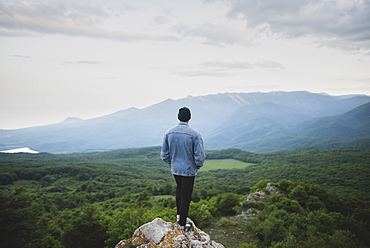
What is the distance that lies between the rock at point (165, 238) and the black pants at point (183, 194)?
1.38 ft

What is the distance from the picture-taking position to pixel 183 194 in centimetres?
566

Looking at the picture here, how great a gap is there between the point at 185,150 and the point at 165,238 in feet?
8.64

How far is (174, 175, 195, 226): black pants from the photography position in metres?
5.56

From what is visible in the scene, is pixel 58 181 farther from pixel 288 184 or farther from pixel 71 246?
pixel 288 184

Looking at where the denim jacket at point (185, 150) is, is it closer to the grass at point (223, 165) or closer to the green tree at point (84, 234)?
the green tree at point (84, 234)

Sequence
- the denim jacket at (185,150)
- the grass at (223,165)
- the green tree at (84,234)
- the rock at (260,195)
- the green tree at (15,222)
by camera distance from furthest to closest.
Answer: the grass at (223,165) → the rock at (260,195) → the green tree at (84,234) → the green tree at (15,222) → the denim jacket at (185,150)

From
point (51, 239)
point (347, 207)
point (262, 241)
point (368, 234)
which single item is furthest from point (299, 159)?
point (51, 239)

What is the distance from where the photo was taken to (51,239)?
1727 cm

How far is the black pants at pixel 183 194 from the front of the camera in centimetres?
556

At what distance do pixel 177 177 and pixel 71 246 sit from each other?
2246 cm

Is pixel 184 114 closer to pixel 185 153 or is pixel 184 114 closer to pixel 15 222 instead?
pixel 185 153

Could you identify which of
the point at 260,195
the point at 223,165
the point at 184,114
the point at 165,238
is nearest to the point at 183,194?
the point at 165,238

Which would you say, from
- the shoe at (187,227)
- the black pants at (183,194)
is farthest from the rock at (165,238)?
the black pants at (183,194)

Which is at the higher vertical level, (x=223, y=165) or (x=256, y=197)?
(x=256, y=197)
